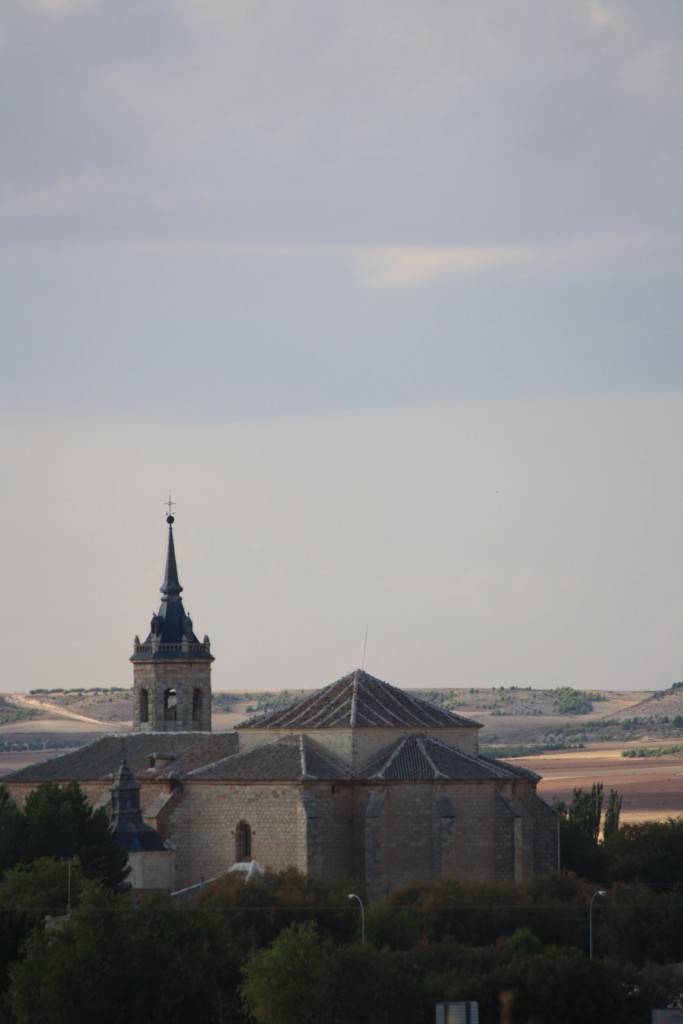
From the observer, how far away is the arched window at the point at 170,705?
9825 cm

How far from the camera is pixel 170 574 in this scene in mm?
104000

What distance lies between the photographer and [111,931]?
5872 centimetres

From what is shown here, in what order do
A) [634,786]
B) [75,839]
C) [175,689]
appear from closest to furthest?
[75,839] → [175,689] → [634,786]

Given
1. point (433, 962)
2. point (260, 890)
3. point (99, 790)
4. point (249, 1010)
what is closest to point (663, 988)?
point (433, 962)

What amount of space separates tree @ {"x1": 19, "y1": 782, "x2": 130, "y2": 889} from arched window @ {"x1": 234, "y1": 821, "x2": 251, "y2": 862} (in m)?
3.85

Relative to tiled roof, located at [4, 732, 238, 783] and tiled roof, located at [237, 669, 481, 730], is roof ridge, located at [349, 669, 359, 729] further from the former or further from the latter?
tiled roof, located at [4, 732, 238, 783]

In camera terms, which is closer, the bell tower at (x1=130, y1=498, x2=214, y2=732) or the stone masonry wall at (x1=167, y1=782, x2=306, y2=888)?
the stone masonry wall at (x1=167, y1=782, x2=306, y2=888)

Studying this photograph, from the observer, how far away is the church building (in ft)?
266

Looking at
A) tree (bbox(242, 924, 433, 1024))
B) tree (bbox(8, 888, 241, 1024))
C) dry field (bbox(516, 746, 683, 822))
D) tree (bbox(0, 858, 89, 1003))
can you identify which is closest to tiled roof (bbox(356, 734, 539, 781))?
tree (bbox(0, 858, 89, 1003))

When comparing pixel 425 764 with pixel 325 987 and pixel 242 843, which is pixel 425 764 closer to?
pixel 242 843

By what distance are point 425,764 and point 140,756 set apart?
13.9 m

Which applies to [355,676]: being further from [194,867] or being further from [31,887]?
[31,887]

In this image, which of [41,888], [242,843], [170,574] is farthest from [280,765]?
[170,574]

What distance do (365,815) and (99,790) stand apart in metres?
13.5
